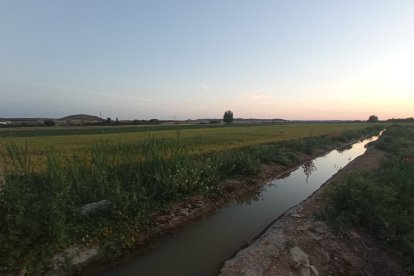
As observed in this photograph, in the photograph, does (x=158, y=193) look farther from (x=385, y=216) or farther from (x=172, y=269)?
(x=385, y=216)

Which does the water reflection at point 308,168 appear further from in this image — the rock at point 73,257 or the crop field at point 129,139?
the rock at point 73,257

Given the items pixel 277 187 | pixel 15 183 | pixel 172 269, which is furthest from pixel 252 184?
pixel 15 183

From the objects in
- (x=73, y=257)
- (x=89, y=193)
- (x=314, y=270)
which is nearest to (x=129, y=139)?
(x=89, y=193)

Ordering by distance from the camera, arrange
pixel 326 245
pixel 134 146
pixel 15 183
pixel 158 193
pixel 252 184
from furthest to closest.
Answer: pixel 252 184 → pixel 134 146 → pixel 158 193 → pixel 326 245 → pixel 15 183

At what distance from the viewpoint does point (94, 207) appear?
669 cm

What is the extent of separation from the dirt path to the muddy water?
64 centimetres

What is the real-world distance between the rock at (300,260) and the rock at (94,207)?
4055mm

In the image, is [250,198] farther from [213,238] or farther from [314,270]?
[314,270]

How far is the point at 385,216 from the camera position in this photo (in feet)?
19.9

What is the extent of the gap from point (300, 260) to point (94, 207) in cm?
441

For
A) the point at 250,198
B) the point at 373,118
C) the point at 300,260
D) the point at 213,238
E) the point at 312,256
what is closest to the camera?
the point at 300,260

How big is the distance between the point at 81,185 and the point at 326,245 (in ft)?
18.5

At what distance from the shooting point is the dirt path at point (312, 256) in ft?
16.2

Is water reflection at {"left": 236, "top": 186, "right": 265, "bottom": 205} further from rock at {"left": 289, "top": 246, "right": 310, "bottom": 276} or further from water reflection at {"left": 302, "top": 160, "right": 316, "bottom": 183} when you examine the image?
rock at {"left": 289, "top": 246, "right": 310, "bottom": 276}
